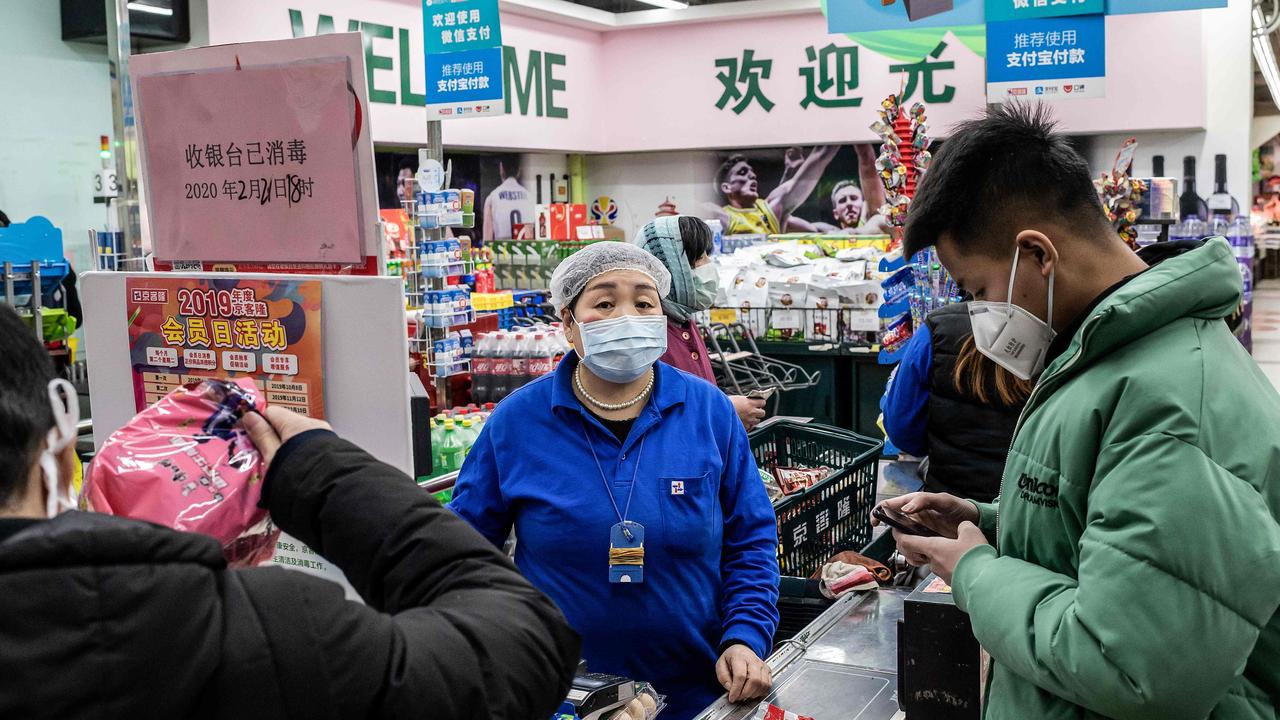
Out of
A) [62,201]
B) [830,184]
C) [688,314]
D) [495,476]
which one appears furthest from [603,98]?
[495,476]

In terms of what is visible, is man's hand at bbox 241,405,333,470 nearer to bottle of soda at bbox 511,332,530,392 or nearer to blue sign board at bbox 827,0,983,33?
bottle of soda at bbox 511,332,530,392

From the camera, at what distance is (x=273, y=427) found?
135 centimetres

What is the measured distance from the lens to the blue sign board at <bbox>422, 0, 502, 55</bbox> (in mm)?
7039

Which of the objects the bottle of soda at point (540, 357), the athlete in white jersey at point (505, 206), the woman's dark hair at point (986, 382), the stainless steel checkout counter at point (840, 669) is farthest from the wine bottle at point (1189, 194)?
the stainless steel checkout counter at point (840, 669)

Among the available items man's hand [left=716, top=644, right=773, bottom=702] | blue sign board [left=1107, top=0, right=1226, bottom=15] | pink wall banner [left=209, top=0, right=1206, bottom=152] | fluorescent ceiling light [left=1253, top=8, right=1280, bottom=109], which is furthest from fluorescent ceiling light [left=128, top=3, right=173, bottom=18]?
fluorescent ceiling light [left=1253, top=8, right=1280, bottom=109]

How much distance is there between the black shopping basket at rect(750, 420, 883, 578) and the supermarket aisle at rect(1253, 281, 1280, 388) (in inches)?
223

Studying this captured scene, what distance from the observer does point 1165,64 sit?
10195mm

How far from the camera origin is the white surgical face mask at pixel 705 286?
4.52m

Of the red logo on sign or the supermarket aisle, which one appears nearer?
the red logo on sign

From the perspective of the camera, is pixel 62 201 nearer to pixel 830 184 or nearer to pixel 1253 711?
pixel 830 184

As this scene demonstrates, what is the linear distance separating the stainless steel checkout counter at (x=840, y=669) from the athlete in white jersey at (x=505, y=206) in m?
9.77

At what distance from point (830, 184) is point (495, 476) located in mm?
10151

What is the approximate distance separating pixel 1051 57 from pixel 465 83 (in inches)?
135

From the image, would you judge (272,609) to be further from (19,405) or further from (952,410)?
(952,410)
